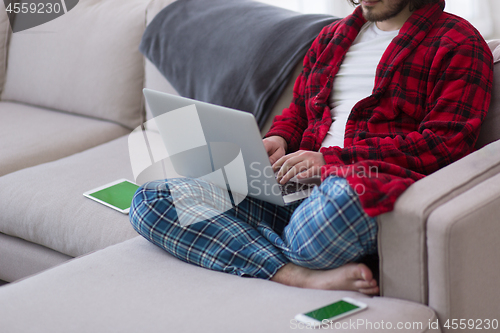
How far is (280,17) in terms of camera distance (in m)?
1.70

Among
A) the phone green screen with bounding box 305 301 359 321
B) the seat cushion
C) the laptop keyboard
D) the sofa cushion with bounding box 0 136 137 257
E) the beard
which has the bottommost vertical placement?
the sofa cushion with bounding box 0 136 137 257

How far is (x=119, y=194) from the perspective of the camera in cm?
148

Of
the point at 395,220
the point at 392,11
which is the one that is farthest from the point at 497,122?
the point at 395,220

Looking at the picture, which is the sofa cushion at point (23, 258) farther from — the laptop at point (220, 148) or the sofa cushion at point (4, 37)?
the sofa cushion at point (4, 37)

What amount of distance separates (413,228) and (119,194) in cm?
88

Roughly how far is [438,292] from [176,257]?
0.54 meters

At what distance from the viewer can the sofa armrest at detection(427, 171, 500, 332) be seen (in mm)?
837

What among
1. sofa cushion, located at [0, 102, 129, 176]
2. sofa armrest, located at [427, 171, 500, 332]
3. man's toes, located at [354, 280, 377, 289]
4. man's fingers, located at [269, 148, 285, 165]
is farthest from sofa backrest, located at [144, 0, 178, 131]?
sofa armrest, located at [427, 171, 500, 332]

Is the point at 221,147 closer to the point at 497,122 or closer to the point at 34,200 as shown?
the point at 497,122

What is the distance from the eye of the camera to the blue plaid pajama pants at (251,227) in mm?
930

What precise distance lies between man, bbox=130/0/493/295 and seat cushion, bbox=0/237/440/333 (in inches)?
2.1

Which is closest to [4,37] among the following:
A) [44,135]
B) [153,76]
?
[44,135]

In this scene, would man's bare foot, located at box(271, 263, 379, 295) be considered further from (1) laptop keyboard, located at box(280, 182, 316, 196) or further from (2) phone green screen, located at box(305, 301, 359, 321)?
(1) laptop keyboard, located at box(280, 182, 316, 196)

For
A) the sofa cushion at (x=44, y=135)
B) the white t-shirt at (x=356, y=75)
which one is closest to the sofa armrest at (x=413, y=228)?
the white t-shirt at (x=356, y=75)
